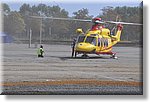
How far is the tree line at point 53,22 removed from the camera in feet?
13.4

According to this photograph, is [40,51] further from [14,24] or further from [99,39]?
[99,39]

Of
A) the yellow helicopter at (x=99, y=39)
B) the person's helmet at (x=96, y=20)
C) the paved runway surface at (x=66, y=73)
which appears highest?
the person's helmet at (x=96, y=20)

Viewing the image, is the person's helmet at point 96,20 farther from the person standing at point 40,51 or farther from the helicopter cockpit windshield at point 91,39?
the helicopter cockpit windshield at point 91,39

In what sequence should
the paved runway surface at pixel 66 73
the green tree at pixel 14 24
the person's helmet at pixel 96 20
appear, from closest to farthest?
1. the paved runway surface at pixel 66 73
2. the green tree at pixel 14 24
3. the person's helmet at pixel 96 20

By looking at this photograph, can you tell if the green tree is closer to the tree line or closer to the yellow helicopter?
the tree line

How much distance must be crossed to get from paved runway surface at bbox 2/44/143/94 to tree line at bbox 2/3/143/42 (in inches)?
6.2

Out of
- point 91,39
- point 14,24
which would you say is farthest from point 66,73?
point 91,39

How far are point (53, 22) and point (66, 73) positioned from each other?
2.08ft

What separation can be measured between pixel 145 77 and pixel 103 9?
880 millimetres

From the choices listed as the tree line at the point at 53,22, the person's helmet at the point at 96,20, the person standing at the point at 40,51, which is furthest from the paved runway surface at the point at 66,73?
the person's helmet at the point at 96,20

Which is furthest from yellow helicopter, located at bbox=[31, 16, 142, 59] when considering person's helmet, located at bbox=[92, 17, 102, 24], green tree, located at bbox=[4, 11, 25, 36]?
green tree, located at bbox=[4, 11, 25, 36]

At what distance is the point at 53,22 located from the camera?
4348mm

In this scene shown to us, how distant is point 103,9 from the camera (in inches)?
163

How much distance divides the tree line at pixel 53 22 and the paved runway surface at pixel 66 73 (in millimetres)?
157
